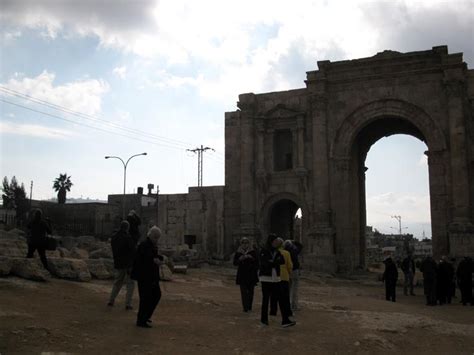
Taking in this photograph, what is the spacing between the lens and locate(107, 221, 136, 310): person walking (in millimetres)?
9062

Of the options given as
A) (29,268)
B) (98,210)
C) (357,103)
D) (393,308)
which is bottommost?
(393,308)

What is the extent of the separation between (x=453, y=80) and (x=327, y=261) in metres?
10.0

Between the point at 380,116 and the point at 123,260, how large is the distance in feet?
58.5

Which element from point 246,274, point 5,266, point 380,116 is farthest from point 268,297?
point 380,116

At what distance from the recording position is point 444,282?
48.6 feet

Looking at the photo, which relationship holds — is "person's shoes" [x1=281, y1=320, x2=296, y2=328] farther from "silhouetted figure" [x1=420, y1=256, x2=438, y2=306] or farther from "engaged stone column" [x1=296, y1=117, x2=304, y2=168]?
"engaged stone column" [x1=296, y1=117, x2=304, y2=168]

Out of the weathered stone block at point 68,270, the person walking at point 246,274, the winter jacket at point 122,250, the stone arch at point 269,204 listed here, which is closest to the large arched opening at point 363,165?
the stone arch at point 269,204

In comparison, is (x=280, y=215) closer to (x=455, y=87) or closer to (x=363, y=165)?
(x=363, y=165)

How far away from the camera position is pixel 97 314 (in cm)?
845

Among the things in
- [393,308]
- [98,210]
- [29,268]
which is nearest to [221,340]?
[29,268]

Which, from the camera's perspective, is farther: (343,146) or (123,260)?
(343,146)

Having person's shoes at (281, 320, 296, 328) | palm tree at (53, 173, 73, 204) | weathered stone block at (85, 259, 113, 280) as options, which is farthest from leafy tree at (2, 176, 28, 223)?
person's shoes at (281, 320, 296, 328)

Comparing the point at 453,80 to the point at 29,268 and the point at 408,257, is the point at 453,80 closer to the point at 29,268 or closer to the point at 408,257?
the point at 408,257

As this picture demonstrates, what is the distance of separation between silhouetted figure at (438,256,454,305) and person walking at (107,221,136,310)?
9672 millimetres
